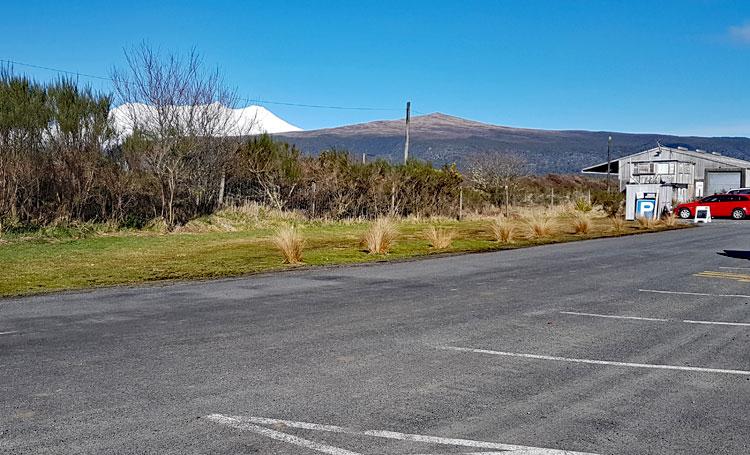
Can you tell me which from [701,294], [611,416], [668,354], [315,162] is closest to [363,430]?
[611,416]

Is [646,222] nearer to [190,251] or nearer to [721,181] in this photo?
[190,251]

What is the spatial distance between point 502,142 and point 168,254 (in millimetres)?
140381

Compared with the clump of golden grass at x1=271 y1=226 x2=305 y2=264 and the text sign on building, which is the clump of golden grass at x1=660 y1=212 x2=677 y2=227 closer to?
the text sign on building

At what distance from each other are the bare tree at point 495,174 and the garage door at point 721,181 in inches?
648

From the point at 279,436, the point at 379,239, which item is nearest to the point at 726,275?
the point at 379,239

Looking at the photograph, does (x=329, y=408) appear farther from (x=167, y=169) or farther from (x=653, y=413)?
(x=167, y=169)

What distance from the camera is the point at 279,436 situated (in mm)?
4867

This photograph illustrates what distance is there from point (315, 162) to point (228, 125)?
468 cm

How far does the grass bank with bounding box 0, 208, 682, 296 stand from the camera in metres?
14.3

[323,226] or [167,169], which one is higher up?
[167,169]

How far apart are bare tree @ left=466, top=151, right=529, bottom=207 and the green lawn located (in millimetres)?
18166

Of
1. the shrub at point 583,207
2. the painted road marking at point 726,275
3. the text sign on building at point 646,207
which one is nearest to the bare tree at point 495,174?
the shrub at point 583,207

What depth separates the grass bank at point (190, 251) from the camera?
14.3 meters

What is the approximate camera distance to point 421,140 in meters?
167
